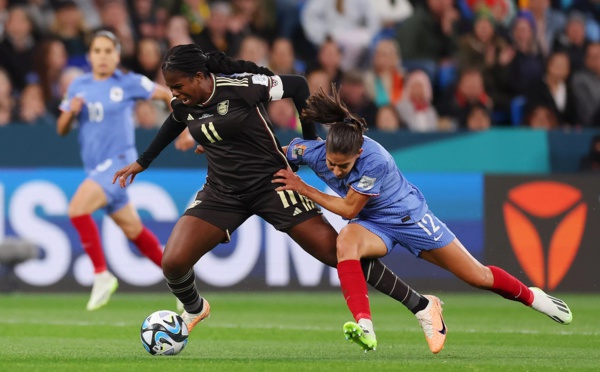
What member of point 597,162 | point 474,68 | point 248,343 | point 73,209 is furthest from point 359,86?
point 248,343

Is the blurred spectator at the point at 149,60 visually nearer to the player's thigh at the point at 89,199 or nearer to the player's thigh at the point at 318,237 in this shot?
the player's thigh at the point at 89,199

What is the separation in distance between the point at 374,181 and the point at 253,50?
791 cm

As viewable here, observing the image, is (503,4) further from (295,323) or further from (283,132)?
(295,323)

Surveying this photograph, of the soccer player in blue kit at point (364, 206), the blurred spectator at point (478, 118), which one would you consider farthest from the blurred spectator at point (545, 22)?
the soccer player in blue kit at point (364, 206)

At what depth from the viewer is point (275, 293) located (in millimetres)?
13484

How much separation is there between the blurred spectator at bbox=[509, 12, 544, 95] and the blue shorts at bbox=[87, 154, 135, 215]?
6.50 metres

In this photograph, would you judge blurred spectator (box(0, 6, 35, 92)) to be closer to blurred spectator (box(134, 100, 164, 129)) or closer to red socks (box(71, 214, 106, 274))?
blurred spectator (box(134, 100, 164, 129))

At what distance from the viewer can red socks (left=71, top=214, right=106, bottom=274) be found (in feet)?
38.1

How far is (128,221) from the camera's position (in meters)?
11.6

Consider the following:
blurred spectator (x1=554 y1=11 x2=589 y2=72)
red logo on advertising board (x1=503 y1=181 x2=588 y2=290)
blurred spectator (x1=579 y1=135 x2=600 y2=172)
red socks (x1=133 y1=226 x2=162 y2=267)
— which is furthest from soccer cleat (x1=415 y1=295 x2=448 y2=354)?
blurred spectator (x1=554 y1=11 x2=589 y2=72)

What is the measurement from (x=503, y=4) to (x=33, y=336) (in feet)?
33.6

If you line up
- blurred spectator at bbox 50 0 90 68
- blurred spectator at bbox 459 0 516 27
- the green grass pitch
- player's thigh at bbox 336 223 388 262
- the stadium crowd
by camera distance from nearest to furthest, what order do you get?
1. the green grass pitch
2. player's thigh at bbox 336 223 388 262
3. the stadium crowd
4. blurred spectator at bbox 50 0 90 68
5. blurred spectator at bbox 459 0 516 27

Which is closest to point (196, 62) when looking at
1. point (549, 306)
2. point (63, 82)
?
point (549, 306)

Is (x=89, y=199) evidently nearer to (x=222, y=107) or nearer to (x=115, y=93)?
(x=115, y=93)
